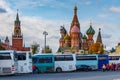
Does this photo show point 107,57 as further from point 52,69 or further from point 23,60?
point 23,60

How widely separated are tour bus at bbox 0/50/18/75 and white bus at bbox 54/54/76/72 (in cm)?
1292

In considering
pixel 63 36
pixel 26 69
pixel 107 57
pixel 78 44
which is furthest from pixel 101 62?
pixel 63 36

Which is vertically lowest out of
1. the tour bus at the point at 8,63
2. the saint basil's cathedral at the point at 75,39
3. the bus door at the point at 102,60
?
the tour bus at the point at 8,63

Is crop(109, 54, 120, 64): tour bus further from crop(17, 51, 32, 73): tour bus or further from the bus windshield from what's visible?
the bus windshield

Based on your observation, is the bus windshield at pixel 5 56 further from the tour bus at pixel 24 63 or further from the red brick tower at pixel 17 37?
the red brick tower at pixel 17 37

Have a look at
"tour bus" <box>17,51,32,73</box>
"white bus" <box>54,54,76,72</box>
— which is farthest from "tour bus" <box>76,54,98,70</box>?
"tour bus" <box>17,51,32,73</box>

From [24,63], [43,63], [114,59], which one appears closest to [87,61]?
[114,59]

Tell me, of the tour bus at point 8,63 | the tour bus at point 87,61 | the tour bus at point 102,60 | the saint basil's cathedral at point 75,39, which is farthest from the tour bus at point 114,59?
the saint basil's cathedral at point 75,39

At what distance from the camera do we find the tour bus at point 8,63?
136 feet

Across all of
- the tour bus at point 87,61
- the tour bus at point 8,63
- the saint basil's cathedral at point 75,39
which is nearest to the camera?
the tour bus at point 8,63

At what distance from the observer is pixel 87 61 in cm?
5969

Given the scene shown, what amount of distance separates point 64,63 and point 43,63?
375 cm

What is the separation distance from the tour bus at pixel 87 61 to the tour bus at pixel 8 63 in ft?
57.2

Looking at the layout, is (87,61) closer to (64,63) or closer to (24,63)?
(64,63)
